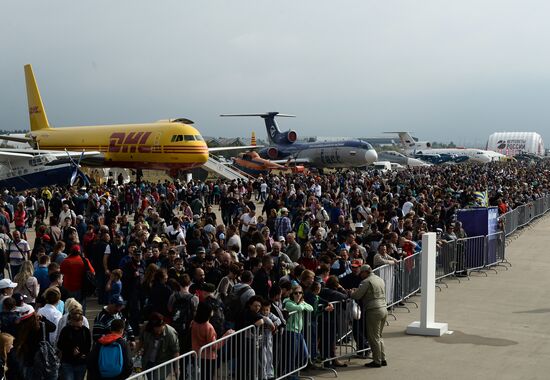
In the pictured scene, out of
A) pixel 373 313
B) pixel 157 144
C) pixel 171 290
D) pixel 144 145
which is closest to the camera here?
pixel 171 290

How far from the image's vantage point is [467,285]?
14.6 m

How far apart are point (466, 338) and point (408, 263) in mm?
2533

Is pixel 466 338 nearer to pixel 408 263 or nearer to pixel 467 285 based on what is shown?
pixel 408 263

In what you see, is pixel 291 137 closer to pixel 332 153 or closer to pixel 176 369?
pixel 332 153

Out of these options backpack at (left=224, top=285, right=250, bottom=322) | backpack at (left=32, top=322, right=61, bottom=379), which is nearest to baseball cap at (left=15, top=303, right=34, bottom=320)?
backpack at (left=32, top=322, right=61, bottom=379)

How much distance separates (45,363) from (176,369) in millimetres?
1163

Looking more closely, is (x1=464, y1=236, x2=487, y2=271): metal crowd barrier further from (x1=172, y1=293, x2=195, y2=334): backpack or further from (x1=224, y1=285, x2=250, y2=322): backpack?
(x1=172, y1=293, x2=195, y2=334): backpack

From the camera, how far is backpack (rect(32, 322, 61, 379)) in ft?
20.6

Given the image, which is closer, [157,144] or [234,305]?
[234,305]

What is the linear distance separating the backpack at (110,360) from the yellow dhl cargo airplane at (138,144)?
29.2 metres

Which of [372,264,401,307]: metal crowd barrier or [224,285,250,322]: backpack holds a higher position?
[224,285,250,322]: backpack

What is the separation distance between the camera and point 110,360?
20.1ft

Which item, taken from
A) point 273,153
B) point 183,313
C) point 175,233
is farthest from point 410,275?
point 273,153

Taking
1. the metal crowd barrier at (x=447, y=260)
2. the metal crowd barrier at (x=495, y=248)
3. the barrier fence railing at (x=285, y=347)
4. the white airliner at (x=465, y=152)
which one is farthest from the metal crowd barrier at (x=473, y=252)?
the white airliner at (x=465, y=152)
